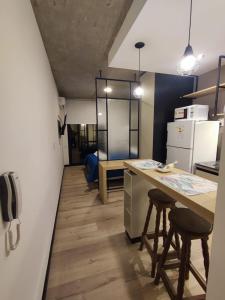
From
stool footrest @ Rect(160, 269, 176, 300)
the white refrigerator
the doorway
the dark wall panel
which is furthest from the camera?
the doorway

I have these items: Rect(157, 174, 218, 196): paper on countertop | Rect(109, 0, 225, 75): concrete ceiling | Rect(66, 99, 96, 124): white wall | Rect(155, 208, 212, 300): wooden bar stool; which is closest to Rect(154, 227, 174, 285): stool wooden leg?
Rect(155, 208, 212, 300): wooden bar stool

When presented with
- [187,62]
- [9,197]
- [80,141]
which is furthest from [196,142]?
[80,141]

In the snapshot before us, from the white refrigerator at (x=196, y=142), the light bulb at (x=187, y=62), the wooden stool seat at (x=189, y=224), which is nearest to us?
the wooden stool seat at (x=189, y=224)

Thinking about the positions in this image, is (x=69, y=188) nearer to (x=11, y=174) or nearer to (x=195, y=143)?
(x=195, y=143)

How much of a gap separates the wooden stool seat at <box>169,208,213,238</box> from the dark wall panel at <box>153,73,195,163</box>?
2342 millimetres

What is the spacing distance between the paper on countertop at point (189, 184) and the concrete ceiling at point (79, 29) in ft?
5.94

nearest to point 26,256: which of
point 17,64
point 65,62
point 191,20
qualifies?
point 17,64

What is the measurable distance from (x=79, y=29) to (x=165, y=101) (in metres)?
2.24

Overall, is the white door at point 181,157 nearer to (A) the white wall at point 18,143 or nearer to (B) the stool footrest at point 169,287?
(B) the stool footrest at point 169,287

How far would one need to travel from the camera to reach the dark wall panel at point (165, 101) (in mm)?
3418

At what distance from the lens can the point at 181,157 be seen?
2914 mm

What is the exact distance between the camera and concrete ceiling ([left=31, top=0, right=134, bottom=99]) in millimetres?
1608

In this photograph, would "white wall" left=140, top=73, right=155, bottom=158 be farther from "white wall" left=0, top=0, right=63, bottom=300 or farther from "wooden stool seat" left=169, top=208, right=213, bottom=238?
"white wall" left=0, top=0, right=63, bottom=300

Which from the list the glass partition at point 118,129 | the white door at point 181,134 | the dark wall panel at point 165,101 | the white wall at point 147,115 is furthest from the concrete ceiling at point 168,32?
the glass partition at point 118,129
